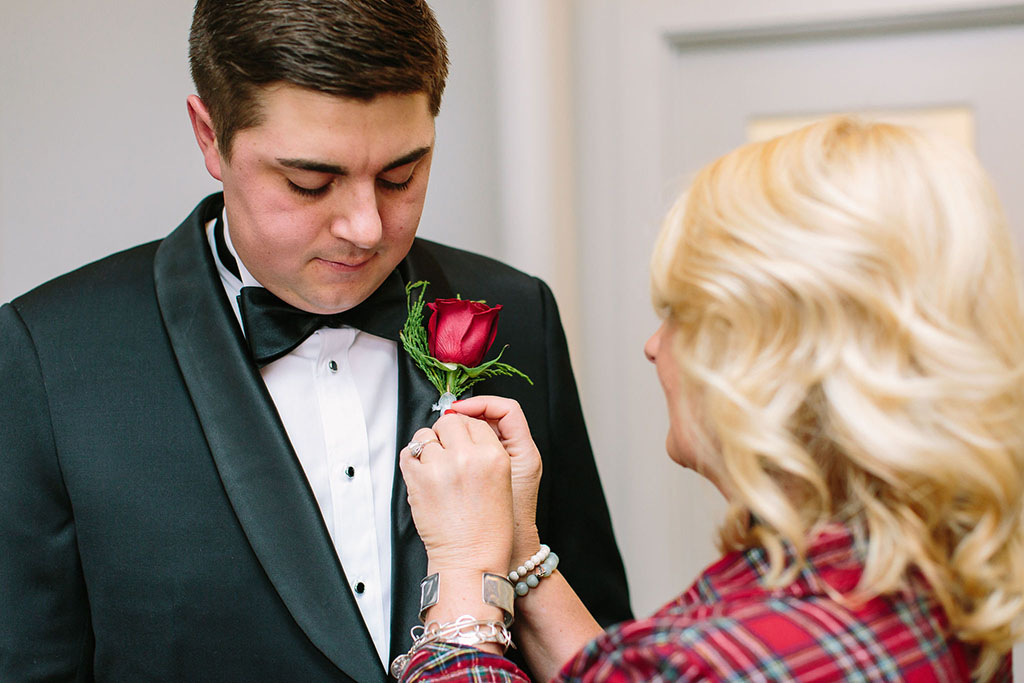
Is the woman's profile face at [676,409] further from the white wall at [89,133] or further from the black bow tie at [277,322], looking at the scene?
the white wall at [89,133]

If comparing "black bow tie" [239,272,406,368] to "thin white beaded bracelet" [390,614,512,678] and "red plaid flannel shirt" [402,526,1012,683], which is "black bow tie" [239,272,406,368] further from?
"red plaid flannel shirt" [402,526,1012,683]

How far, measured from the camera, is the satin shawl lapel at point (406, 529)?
125 cm

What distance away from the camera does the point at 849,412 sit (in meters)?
0.85

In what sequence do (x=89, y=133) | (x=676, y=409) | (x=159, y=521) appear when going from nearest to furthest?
(x=676, y=409) < (x=159, y=521) < (x=89, y=133)

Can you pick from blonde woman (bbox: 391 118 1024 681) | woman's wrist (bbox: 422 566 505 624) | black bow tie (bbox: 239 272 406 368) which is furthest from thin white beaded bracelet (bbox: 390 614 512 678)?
black bow tie (bbox: 239 272 406 368)

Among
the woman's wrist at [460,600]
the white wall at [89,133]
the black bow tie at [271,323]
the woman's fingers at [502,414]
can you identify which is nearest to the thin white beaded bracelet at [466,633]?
the woman's wrist at [460,600]

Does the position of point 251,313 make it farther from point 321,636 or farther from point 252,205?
point 321,636

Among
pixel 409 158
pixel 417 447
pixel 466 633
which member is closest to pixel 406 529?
pixel 417 447

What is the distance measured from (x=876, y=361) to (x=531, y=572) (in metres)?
0.58

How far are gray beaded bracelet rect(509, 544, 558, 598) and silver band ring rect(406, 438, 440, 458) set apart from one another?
21 centimetres

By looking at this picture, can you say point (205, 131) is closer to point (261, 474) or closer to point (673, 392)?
point (261, 474)

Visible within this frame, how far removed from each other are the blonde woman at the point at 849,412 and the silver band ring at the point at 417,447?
352 mm

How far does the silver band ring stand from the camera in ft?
3.93

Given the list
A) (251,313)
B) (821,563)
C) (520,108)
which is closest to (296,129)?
(251,313)
